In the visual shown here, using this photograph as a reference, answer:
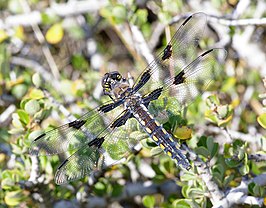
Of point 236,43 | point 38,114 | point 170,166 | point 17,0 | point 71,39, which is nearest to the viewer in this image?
point 38,114

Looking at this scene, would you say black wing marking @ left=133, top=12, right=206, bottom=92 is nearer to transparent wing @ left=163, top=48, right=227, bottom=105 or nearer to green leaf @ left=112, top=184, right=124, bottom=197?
transparent wing @ left=163, top=48, right=227, bottom=105

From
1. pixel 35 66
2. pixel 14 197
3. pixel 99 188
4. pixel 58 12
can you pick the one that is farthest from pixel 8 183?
pixel 58 12

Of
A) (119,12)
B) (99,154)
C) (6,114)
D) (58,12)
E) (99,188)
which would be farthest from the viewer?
(58,12)

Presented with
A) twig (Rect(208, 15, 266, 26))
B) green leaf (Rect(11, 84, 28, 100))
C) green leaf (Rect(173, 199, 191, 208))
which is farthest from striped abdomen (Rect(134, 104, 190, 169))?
green leaf (Rect(11, 84, 28, 100))

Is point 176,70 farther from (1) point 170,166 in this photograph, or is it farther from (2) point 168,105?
(1) point 170,166

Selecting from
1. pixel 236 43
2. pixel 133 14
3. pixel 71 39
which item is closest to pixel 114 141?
pixel 133 14

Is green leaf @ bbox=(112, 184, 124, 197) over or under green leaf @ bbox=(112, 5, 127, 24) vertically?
under

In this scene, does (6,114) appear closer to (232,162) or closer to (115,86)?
(115,86)
